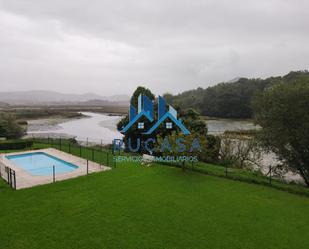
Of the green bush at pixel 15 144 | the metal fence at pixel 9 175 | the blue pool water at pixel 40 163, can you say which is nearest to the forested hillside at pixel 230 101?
the green bush at pixel 15 144

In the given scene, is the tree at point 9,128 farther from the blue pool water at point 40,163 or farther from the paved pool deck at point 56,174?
the blue pool water at point 40,163

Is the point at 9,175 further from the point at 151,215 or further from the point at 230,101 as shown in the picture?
the point at 230,101

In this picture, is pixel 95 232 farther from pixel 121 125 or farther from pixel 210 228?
pixel 121 125

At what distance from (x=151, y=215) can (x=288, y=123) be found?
9.31 meters

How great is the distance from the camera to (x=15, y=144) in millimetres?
21297

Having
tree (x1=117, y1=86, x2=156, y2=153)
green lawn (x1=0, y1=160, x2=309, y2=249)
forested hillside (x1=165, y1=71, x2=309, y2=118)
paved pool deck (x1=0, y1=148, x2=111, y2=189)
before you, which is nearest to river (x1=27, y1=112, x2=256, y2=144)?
forested hillside (x1=165, y1=71, x2=309, y2=118)

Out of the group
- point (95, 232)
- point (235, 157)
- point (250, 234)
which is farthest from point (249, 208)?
point (235, 157)

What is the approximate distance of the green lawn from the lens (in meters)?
6.75

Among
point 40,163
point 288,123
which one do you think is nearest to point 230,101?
point 288,123

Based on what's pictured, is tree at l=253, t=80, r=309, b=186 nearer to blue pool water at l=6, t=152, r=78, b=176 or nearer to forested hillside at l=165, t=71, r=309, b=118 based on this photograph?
blue pool water at l=6, t=152, r=78, b=176

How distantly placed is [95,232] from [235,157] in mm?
14086

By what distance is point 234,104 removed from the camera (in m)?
53.7

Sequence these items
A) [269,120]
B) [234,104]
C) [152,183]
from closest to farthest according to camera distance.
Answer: [152,183] < [269,120] < [234,104]

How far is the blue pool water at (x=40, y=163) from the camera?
598 inches
